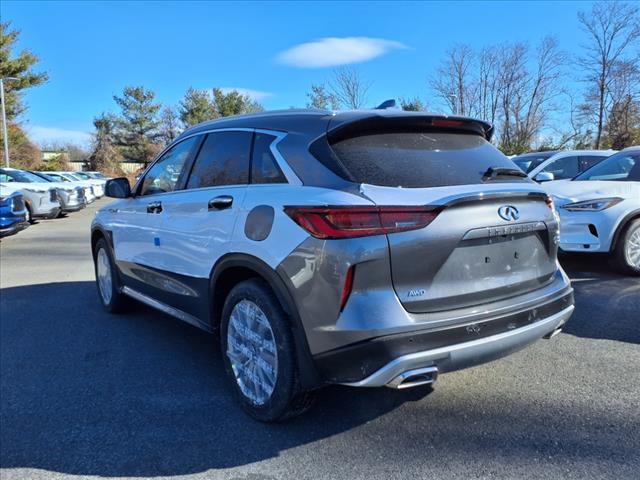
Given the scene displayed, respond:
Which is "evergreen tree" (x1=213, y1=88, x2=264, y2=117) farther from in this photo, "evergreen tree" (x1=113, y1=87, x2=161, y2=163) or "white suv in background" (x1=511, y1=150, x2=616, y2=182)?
"white suv in background" (x1=511, y1=150, x2=616, y2=182)

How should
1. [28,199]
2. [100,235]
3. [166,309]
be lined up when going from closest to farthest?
[166,309], [100,235], [28,199]

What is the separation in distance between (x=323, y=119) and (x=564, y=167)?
28.6 feet

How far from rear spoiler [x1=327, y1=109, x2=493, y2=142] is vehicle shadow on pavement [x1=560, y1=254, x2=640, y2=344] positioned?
2.44 meters

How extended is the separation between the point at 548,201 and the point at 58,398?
354cm

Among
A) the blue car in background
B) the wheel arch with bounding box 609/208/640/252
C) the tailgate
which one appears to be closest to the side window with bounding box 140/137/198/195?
the tailgate

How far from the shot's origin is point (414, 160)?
112 inches

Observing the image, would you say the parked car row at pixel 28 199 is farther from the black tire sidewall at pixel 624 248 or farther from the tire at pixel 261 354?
the black tire sidewall at pixel 624 248

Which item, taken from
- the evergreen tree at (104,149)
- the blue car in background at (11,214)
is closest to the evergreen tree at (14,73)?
the evergreen tree at (104,149)

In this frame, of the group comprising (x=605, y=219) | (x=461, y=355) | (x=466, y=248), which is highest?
(x=466, y=248)

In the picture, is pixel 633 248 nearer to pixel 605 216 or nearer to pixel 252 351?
pixel 605 216

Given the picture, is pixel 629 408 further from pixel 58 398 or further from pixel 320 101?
pixel 320 101

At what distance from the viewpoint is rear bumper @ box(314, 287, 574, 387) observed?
2.43 meters

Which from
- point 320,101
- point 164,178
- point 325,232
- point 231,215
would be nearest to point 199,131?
point 164,178

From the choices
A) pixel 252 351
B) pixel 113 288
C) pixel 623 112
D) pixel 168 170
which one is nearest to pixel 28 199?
pixel 113 288
